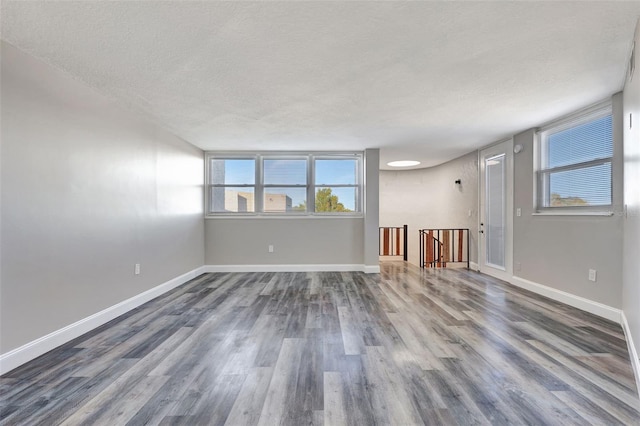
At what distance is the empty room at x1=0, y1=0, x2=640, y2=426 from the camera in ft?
5.80

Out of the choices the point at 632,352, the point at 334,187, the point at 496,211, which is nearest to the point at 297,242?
the point at 334,187

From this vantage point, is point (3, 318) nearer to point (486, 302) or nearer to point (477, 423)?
point (477, 423)

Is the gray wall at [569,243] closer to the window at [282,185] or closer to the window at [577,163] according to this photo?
the window at [577,163]

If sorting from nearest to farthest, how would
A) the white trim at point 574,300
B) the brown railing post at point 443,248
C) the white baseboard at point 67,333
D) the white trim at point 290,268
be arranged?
the white baseboard at point 67,333
the white trim at point 574,300
the white trim at point 290,268
the brown railing post at point 443,248

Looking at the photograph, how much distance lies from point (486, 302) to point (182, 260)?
4.50 meters

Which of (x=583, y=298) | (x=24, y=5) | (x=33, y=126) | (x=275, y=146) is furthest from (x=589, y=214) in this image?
(x=33, y=126)

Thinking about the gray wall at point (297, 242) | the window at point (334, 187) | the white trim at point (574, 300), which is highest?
the window at point (334, 187)

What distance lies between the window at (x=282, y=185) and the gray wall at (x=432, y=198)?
238 cm

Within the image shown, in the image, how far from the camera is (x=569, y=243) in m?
3.62

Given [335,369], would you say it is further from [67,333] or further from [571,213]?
[571,213]

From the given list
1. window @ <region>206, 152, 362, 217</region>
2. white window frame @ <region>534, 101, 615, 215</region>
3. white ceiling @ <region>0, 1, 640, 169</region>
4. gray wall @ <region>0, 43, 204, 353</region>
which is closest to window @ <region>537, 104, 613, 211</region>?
white window frame @ <region>534, 101, 615, 215</region>

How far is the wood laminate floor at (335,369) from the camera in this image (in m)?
1.62

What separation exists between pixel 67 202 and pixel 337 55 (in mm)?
2614

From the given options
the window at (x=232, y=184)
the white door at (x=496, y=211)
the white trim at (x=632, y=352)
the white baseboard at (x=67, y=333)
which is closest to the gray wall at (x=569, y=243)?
the white door at (x=496, y=211)
